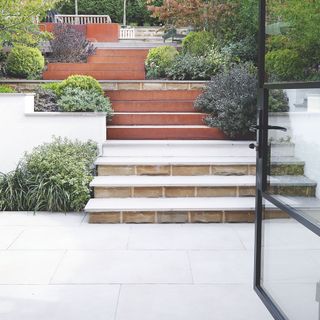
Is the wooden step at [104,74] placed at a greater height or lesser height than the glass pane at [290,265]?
greater

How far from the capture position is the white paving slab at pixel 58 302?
3.16 meters

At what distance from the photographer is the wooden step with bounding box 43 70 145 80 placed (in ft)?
29.6

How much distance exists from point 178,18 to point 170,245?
747 cm

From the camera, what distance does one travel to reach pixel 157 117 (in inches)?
294

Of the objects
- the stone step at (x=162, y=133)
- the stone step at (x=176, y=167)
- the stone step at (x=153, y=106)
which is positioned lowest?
the stone step at (x=176, y=167)

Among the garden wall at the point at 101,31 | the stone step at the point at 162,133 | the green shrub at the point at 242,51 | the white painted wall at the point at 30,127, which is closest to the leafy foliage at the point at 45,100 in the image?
the white painted wall at the point at 30,127

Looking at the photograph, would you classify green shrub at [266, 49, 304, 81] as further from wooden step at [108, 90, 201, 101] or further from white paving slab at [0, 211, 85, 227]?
wooden step at [108, 90, 201, 101]

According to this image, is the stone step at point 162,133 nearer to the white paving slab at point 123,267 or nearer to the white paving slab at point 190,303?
the white paving slab at point 123,267

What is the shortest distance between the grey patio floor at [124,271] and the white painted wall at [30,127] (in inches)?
54.9

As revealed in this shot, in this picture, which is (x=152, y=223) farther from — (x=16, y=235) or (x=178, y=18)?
(x=178, y=18)

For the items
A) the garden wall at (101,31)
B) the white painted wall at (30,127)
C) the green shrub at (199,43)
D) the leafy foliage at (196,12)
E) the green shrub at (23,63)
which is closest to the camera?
the white painted wall at (30,127)

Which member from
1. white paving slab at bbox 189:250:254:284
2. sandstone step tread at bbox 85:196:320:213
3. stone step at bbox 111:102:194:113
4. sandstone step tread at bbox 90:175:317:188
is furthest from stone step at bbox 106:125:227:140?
white paving slab at bbox 189:250:254:284

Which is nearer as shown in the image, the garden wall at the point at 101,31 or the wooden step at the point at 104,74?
the wooden step at the point at 104,74

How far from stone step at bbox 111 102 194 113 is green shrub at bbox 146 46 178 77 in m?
1.42
